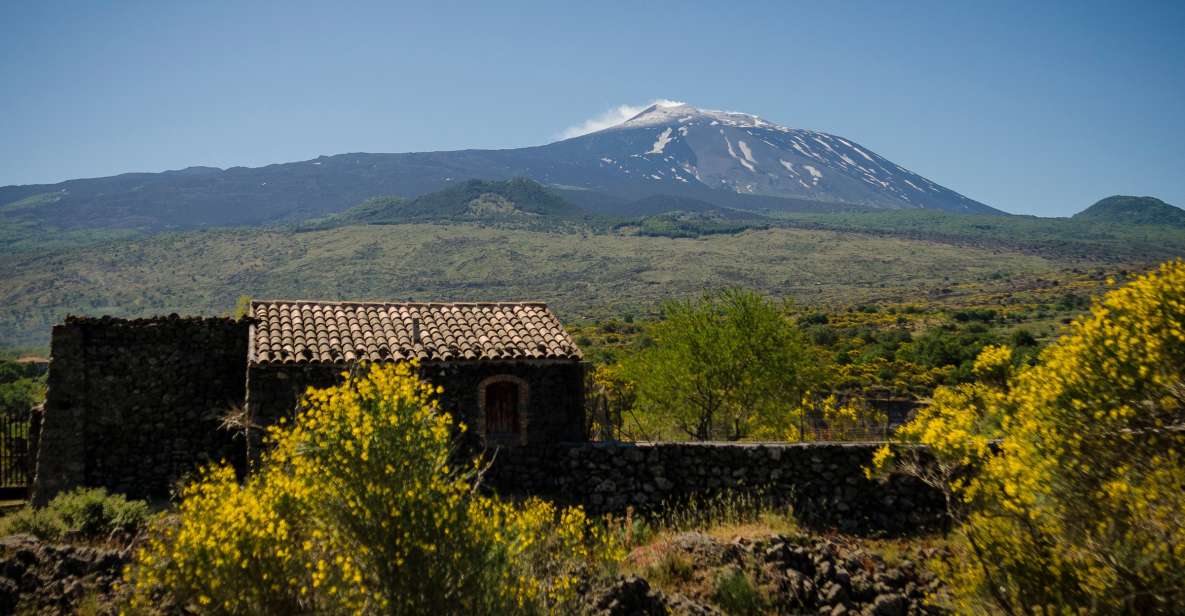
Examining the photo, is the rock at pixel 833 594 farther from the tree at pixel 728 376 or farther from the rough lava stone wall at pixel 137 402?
the rough lava stone wall at pixel 137 402

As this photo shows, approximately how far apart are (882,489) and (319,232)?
15072cm

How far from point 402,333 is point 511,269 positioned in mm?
99142

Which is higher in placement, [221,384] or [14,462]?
[221,384]

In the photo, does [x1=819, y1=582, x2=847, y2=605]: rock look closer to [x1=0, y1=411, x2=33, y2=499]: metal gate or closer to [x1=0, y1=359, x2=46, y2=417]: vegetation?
[x1=0, y1=411, x2=33, y2=499]: metal gate

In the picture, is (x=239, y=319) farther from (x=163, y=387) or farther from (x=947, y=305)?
(x=947, y=305)

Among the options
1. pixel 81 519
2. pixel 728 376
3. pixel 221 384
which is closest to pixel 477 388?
pixel 221 384

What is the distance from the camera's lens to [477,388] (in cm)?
1725

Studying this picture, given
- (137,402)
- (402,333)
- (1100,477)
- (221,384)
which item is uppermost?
(402,333)

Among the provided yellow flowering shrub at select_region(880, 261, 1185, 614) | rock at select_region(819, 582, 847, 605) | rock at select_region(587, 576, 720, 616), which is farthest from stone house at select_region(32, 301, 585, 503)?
yellow flowering shrub at select_region(880, 261, 1185, 614)

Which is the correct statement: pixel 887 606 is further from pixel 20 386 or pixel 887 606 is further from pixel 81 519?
pixel 20 386

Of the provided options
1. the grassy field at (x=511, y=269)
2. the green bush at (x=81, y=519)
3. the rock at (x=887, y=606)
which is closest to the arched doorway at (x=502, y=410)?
the green bush at (x=81, y=519)

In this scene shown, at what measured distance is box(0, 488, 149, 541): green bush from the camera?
13.1m

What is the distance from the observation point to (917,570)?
13.1 meters

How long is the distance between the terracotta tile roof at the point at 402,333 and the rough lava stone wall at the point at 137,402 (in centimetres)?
119
